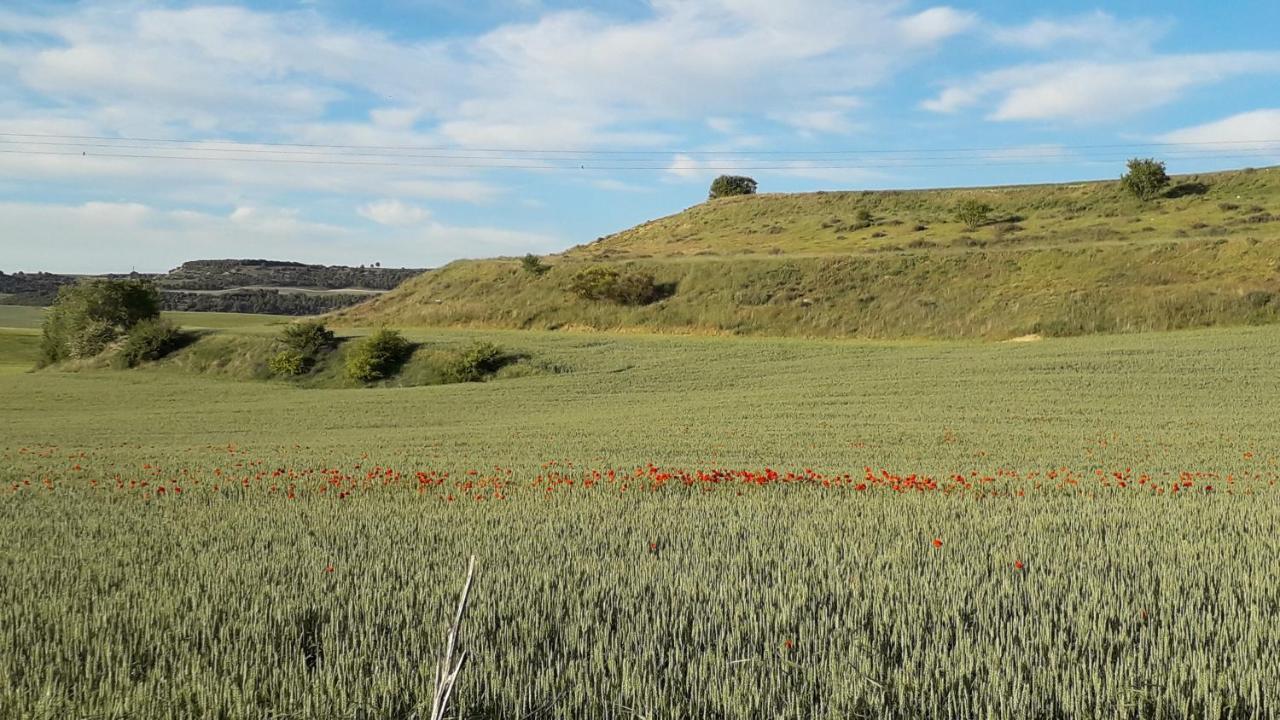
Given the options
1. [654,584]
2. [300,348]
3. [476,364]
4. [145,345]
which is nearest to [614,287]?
[300,348]

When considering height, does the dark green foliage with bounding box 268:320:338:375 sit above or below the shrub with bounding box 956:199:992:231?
below

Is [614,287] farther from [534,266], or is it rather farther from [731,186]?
[731,186]

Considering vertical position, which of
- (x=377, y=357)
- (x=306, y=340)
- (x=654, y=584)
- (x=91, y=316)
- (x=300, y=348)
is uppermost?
(x=91, y=316)

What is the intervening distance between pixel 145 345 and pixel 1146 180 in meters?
78.3

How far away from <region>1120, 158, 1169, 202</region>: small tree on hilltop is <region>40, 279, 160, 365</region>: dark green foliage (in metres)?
77.8

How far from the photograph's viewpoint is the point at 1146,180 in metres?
83.6

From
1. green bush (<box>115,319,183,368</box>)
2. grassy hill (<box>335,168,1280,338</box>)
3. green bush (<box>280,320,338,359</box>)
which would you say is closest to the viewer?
grassy hill (<box>335,168,1280,338</box>)

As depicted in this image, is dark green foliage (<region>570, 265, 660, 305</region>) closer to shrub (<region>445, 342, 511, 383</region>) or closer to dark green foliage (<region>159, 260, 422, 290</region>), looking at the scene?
shrub (<region>445, 342, 511, 383</region>)

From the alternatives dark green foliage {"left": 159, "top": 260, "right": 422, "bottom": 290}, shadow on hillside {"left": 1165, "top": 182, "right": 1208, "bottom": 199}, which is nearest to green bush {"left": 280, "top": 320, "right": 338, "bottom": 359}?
shadow on hillside {"left": 1165, "top": 182, "right": 1208, "bottom": 199}

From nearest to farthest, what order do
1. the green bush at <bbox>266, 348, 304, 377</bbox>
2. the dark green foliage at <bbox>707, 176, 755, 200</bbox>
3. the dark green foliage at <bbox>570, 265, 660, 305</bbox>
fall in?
the green bush at <bbox>266, 348, 304, 377</bbox>, the dark green foliage at <bbox>570, 265, 660, 305</bbox>, the dark green foliage at <bbox>707, 176, 755, 200</bbox>

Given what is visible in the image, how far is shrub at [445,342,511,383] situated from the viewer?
148 ft

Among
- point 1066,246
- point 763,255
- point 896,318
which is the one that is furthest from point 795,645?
point 763,255

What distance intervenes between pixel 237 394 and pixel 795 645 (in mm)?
42683

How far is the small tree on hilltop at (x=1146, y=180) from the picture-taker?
8344 centimetres
